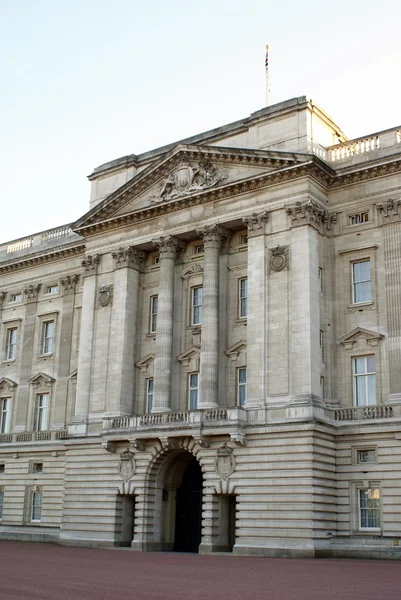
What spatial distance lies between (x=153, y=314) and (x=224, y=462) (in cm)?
1182

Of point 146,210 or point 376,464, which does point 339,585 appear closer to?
point 376,464

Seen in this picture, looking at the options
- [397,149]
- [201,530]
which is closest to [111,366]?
[201,530]

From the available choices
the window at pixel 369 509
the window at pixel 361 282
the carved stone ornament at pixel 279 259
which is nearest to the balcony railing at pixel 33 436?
the carved stone ornament at pixel 279 259

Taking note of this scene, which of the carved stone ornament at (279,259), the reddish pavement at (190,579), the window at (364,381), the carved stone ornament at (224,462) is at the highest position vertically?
the carved stone ornament at (279,259)

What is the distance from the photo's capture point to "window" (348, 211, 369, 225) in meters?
41.9

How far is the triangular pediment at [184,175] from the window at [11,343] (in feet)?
37.9

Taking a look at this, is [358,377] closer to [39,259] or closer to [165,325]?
[165,325]

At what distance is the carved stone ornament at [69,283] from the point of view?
54.7 meters

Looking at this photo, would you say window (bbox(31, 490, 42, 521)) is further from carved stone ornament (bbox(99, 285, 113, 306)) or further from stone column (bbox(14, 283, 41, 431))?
carved stone ornament (bbox(99, 285, 113, 306))

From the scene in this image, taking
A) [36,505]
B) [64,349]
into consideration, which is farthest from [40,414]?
[36,505]

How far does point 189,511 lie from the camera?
4409cm

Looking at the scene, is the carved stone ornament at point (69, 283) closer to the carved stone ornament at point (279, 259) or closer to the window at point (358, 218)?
the carved stone ornament at point (279, 259)

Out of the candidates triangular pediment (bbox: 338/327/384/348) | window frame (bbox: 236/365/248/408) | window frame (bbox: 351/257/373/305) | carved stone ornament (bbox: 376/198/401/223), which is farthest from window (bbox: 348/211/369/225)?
window frame (bbox: 236/365/248/408)

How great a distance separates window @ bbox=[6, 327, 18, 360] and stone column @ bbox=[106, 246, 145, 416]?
1294cm
